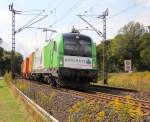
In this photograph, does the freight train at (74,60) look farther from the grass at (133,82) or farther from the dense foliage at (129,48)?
the dense foliage at (129,48)

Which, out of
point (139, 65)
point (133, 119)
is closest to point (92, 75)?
point (133, 119)

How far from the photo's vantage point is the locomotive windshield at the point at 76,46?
94.4 ft

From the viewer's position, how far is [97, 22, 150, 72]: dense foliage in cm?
11681

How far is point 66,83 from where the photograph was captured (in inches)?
1138

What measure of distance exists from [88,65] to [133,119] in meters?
19.5

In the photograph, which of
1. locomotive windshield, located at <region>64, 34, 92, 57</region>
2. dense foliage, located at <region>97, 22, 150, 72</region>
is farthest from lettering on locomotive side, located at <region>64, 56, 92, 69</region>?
dense foliage, located at <region>97, 22, 150, 72</region>

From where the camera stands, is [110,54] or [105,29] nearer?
[105,29]

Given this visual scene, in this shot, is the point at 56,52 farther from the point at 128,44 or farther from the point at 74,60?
the point at 128,44

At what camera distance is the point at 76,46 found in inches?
1142

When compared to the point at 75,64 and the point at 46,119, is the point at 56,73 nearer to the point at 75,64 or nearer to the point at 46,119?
the point at 75,64

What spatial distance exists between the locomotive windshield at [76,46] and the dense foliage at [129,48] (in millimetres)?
83779

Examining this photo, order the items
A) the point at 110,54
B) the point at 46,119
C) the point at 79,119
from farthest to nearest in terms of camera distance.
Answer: the point at 110,54 < the point at 46,119 < the point at 79,119

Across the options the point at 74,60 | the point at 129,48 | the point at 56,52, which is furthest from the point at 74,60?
the point at 129,48

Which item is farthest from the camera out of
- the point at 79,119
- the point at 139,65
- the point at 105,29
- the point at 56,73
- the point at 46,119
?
the point at 139,65
